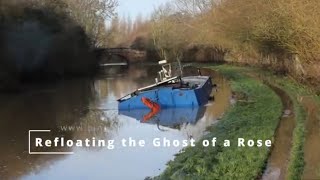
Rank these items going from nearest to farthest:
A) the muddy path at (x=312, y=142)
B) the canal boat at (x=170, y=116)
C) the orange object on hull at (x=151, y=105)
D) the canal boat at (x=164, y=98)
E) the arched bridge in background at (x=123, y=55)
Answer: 1. the muddy path at (x=312, y=142)
2. the canal boat at (x=170, y=116)
3. the orange object on hull at (x=151, y=105)
4. the canal boat at (x=164, y=98)
5. the arched bridge in background at (x=123, y=55)

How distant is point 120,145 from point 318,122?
5623mm

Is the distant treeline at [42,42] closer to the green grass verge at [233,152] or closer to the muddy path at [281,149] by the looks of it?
the green grass verge at [233,152]

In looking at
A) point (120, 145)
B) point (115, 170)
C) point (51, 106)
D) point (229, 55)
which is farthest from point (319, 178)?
point (229, 55)

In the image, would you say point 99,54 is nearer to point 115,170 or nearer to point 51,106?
point 51,106

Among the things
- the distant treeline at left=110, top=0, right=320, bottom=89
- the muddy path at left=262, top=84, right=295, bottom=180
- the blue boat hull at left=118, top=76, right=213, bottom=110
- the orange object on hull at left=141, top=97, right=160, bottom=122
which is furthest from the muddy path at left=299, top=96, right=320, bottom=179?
the orange object on hull at left=141, top=97, right=160, bottom=122

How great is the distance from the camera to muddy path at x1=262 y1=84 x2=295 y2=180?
9188 mm

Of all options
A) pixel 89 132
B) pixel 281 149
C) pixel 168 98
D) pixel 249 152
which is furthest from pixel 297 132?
pixel 168 98

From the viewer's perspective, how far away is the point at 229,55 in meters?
55.8

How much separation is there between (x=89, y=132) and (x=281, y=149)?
8240 mm

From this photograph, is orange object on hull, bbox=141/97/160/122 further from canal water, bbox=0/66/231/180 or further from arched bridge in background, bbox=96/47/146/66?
arched bridge in background, bbox=96/47/146/66

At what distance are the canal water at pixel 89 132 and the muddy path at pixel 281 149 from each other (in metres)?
2.57

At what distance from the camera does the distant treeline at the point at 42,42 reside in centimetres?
3694

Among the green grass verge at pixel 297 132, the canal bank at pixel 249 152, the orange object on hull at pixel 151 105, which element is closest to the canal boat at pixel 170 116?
the orange object on hull at pixel 151 105

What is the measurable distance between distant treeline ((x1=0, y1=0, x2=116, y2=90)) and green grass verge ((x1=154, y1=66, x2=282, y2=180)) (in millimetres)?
21709
